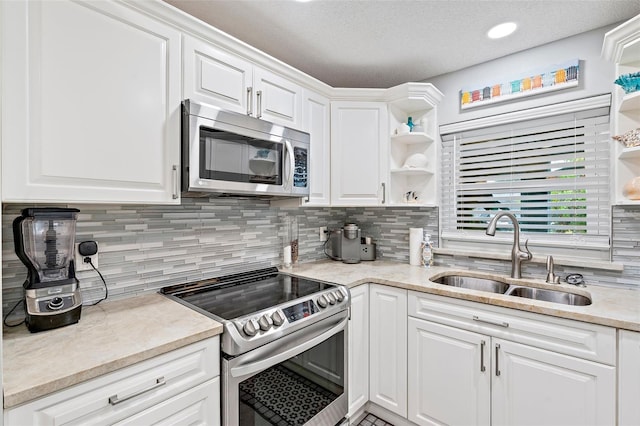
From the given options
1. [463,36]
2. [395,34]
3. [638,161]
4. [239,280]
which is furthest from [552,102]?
[239,280]

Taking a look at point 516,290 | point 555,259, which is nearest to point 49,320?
point 516,290

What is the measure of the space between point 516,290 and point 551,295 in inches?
7.1

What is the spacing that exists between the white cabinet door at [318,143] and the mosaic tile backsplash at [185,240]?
34cm

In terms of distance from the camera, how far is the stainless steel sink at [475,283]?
2113mm

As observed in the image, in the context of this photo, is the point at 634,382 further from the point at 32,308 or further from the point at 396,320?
the point at 32,308

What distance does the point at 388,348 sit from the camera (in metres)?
2.00

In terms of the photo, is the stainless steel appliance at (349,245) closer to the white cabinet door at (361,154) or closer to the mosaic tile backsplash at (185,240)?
the mosaic tile backsplash at (185,240)

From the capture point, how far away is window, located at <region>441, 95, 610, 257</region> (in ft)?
6.24

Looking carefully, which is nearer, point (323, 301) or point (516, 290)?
point (323, 301)

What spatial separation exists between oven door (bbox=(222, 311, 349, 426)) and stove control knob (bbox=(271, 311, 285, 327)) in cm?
7

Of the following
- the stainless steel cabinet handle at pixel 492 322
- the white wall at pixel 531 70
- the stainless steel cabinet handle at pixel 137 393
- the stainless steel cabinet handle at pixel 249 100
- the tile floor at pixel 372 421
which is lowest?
the tile floor at pixel 372 421

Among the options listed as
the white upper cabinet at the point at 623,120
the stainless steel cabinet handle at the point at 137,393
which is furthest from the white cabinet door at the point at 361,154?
the stainless steel cabinet handle at the point at 137,393

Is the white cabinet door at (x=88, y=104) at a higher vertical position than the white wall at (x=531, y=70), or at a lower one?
lower

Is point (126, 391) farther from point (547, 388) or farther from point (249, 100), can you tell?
point (547, 388)
